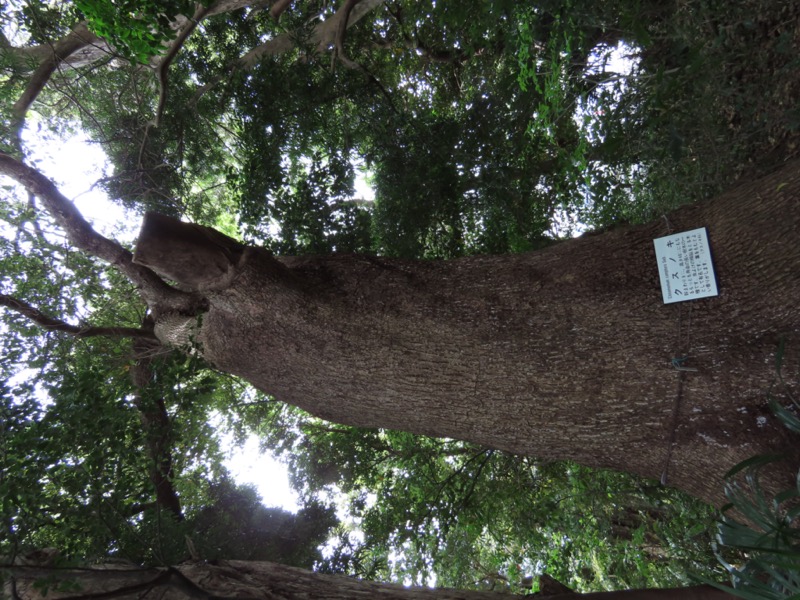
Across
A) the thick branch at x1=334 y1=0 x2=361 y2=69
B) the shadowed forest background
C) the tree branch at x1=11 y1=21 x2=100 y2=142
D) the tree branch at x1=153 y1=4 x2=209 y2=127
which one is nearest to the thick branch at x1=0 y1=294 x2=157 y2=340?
the shadowed forest background

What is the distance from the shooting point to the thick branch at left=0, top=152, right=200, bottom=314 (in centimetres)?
356

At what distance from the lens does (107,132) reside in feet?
19.9

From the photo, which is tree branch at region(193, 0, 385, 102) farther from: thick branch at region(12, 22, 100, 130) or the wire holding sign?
the wire holding sign

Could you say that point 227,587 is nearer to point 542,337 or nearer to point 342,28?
point 542,337

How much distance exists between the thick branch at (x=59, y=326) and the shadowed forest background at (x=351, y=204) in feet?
0.10

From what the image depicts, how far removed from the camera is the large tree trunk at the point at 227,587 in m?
2.31

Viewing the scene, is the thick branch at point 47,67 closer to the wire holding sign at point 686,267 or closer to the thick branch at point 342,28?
the thick branch at point 342,28

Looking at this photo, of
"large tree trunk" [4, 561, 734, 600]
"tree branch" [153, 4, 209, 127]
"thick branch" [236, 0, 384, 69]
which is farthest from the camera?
"thick branch" [236, 0, 384, 69]

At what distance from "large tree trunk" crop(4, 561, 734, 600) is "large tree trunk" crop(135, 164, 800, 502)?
2.38ft

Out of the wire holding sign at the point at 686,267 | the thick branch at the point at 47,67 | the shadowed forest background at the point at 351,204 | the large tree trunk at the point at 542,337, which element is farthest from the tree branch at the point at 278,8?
the wire holding sign at the point at 686,267

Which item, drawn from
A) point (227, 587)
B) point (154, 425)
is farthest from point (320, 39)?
point (227, 587)

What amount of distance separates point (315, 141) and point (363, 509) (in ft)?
14.3

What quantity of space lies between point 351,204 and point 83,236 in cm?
242

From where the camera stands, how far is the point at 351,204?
520 cm
